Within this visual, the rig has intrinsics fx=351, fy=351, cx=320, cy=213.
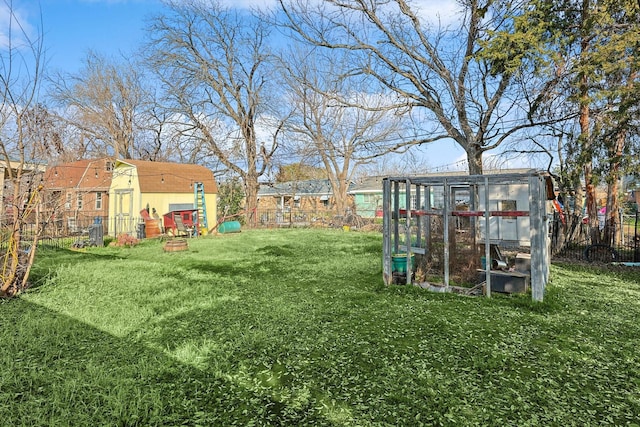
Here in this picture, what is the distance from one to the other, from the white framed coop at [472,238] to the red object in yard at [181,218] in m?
12.0

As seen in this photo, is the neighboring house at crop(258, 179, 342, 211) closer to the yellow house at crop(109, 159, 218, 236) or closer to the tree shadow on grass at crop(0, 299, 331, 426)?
the yellow house at crop(109, 159, 218, 236)

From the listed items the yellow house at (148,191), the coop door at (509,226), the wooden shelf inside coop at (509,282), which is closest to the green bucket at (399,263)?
the wooden shelf inside coop at (509,282)

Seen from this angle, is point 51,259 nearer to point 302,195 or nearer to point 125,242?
point 125,242

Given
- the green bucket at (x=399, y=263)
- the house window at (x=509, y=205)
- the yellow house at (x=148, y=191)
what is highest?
the yellow house at (x=148, y=191)

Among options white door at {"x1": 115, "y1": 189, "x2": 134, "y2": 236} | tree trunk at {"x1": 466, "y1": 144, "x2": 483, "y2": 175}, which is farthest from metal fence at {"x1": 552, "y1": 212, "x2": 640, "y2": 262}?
white door at {"x1": 115, "y1": 189, "x2": 134, "y2": 236}

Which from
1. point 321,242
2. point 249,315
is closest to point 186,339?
point 249,315

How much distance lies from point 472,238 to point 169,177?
647 inches

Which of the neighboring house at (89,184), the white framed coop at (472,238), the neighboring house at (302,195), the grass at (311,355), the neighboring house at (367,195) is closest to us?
the grass at (311,355)

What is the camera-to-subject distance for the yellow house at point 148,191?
57.1 ft

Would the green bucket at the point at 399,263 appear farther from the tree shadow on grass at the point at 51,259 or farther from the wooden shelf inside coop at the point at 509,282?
the tree shadow on grass at the point at 51,259

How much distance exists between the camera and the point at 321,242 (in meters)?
13.9

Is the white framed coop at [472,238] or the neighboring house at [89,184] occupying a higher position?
the neighboring house at [89,184]

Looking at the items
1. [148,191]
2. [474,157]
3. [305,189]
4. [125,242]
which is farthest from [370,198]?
[125,242]

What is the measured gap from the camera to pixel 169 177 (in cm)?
1889
